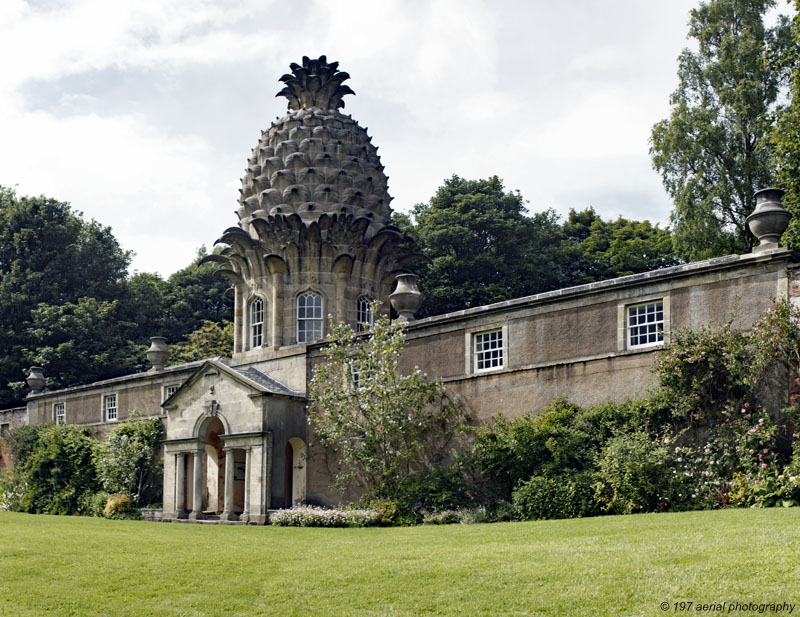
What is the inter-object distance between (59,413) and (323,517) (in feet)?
72.8

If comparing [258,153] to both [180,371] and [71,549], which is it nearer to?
[180,371]

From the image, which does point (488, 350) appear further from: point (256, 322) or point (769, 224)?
point (256, 322)

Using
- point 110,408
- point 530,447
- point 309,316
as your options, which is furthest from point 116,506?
point 530,447

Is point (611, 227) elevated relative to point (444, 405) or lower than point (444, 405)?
elevated

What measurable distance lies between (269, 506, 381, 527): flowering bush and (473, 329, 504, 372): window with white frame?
4.87 m

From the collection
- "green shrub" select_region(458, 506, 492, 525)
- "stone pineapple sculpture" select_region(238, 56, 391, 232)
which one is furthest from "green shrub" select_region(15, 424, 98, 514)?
"green shrub" select_region(458, 506, 492, 525)

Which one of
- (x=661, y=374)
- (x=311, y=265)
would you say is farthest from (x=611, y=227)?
(x=661, y=374)

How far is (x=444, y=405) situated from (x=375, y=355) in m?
2.40

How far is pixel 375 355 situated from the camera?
23734mm

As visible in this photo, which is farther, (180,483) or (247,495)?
(180,483)

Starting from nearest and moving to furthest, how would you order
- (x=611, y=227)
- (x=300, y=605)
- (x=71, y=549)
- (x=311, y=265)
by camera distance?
1. (x=300, y=605)
2. (x=71, y=549)
3. (x=311, y=265)
4. (x=611, y=227)

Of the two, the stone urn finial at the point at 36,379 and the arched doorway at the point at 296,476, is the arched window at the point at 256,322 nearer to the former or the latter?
the arched doorway at the point at 296,476

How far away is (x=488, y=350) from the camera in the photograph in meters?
22.7

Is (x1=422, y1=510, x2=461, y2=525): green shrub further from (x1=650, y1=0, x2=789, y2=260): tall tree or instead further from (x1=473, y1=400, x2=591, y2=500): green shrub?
(x1=650, y1=0, x2=789, y2=260): tall tree
